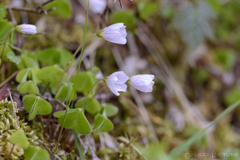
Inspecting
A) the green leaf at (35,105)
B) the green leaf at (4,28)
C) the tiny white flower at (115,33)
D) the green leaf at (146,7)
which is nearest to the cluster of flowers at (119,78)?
the tiny white flower at (115,33)

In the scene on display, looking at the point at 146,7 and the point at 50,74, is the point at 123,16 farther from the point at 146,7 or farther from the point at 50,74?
the point at 50,74

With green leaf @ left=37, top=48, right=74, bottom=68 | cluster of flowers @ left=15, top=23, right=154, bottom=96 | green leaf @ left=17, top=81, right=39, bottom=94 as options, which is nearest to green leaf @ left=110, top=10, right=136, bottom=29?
green leaf @ left=37, top=48, right=74, bottom=68

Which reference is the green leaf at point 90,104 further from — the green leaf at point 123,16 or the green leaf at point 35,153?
the green leaf at point 123,16

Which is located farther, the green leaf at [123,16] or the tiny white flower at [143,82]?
the green leaf at [123,16]

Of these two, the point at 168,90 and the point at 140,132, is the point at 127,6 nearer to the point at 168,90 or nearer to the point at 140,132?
the point at 168,90

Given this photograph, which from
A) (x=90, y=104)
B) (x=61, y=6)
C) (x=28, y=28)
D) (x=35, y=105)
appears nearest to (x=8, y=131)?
(x=35, y=105)

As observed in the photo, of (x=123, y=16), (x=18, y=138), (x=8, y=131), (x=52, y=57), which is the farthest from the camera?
(x=123, y=16)
